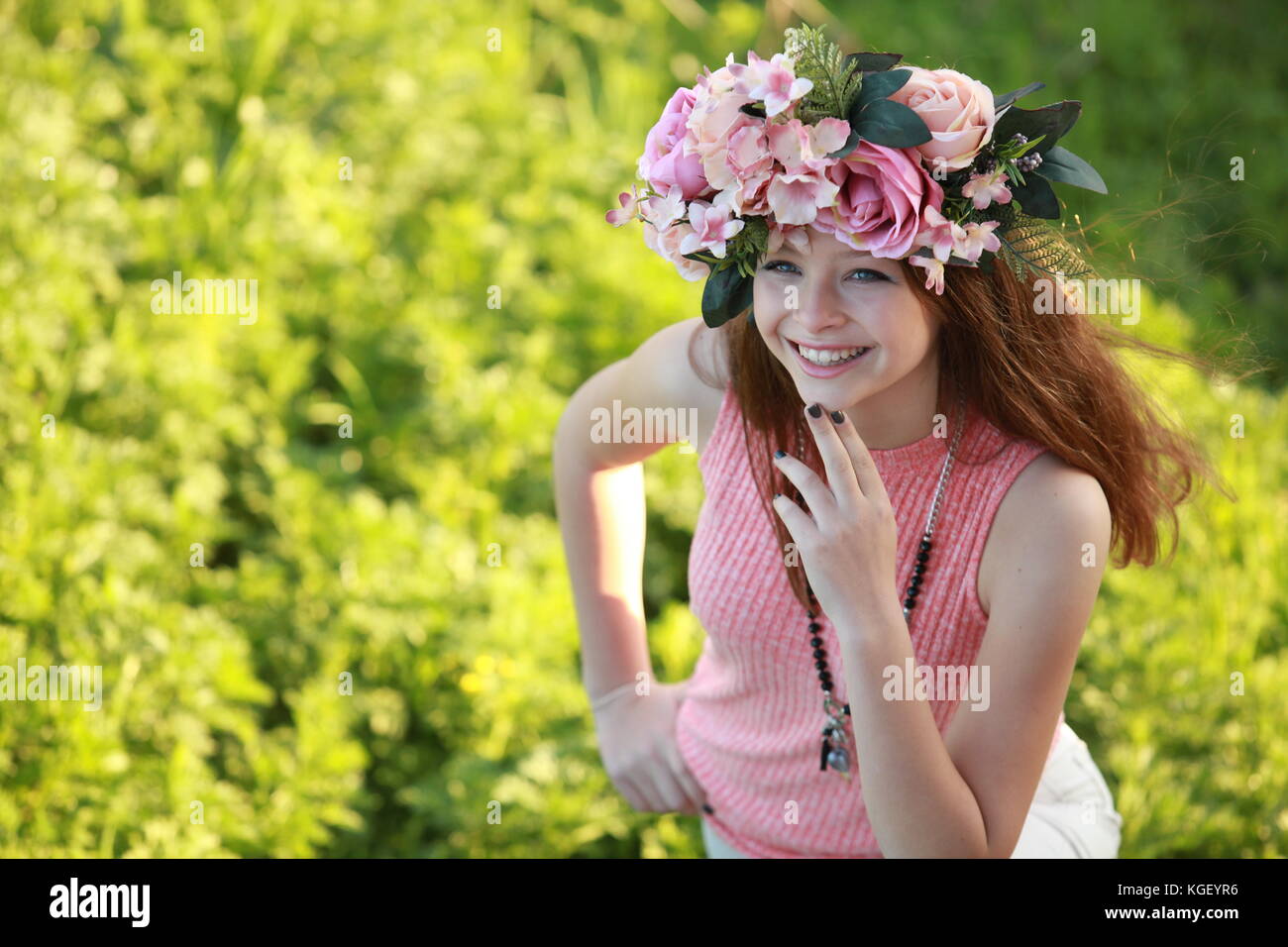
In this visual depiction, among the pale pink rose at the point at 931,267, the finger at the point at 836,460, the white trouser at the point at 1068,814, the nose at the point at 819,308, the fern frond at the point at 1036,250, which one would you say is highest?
the fern frond at the point at 1036,250

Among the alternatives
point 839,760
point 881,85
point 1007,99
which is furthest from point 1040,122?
point 839,760

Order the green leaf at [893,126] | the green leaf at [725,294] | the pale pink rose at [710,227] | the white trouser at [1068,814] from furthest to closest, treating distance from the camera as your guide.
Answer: the white trouser at [1068,814]
the green leaf at [725,294]
the pale pink rose at [710,227]
the green leaf at [893,126]

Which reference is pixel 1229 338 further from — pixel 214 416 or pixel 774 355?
pixel 214 416

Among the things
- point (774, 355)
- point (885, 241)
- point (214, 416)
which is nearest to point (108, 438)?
point (214, 416)

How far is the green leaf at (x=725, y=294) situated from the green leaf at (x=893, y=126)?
273 millimetres

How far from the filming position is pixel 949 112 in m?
1.49

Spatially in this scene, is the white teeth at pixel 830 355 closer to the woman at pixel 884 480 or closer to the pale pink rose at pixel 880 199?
the woman at pixel 884 480

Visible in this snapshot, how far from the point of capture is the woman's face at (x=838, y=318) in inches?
62.7

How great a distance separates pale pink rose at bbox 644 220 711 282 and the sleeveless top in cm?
27

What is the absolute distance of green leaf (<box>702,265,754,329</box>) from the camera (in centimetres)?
170

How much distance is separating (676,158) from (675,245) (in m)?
0.12

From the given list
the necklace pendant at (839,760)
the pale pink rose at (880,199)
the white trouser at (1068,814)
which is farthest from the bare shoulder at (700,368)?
the white trouser at (1068,814)

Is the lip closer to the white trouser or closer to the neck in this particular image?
the neck

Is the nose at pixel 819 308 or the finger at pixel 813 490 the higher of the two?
the nose at pixel 819 308
